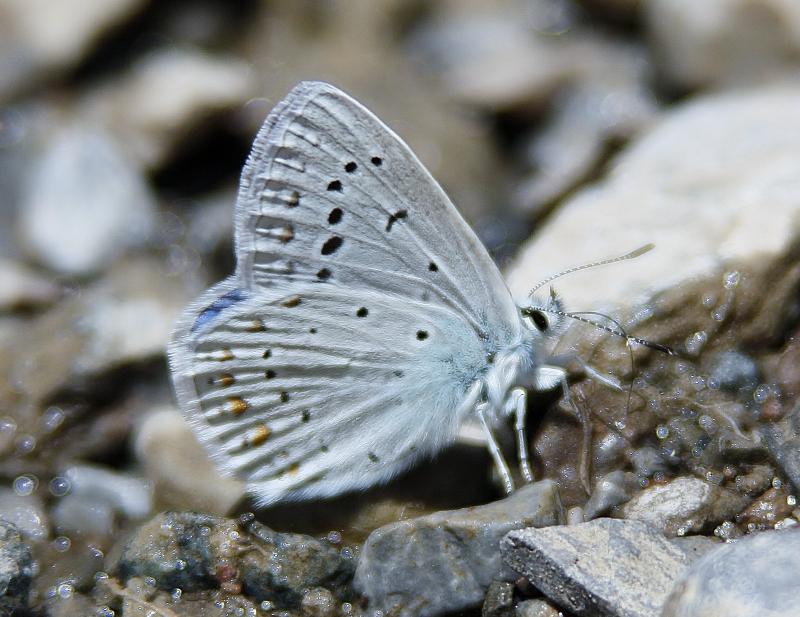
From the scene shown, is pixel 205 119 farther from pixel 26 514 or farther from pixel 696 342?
pixel 696 342

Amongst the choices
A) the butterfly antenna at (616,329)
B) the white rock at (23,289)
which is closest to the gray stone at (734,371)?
the butterfly antenna at (616,329)

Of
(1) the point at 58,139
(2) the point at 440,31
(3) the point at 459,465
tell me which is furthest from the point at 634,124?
(1) the point at 58,139

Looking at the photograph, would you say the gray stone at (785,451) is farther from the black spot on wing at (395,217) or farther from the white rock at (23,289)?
the white rock at (23,289)

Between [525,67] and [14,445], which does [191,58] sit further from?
[14,445]

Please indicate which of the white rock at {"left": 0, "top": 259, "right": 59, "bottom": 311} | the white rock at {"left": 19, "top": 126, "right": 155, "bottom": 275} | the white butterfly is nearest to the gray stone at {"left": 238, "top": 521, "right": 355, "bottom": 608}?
the white butterfly

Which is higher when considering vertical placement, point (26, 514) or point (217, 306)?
point (217, 306)

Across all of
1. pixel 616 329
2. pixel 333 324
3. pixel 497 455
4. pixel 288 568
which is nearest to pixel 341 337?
pixel 333 324
